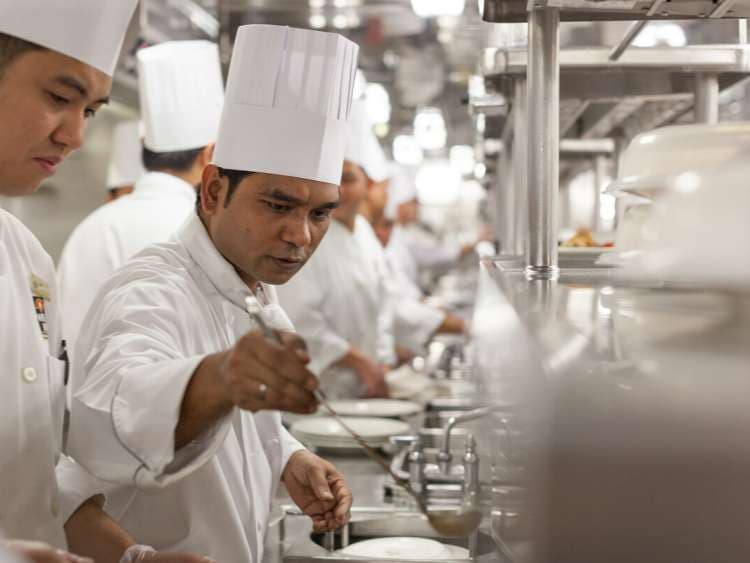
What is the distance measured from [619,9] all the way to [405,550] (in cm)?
102

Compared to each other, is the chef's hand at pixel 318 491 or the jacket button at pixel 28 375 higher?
the jacket button at pixel 28 375

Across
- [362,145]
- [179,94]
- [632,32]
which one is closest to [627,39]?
[632,32]

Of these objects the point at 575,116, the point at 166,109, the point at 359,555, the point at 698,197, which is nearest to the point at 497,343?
the point at 698,197

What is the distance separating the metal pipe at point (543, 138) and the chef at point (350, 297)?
211cm

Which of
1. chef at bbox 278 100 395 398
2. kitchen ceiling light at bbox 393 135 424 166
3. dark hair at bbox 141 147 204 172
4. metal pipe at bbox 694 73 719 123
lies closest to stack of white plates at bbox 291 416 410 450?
chef at bbox 278 100 395 398

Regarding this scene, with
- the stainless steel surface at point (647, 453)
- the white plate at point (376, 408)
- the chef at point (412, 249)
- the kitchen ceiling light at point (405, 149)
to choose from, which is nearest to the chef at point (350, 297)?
the white plate at point (376, 408)

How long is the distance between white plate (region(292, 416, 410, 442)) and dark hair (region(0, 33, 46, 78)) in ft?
5.00

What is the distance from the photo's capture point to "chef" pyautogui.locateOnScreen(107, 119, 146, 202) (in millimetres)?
3789

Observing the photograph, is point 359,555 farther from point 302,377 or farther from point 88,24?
point 88,24

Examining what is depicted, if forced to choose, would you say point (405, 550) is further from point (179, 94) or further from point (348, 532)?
point (179, 94)

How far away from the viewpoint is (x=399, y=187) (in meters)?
7.62

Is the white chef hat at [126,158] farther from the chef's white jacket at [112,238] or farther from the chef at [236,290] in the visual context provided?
the chef at [236,290]

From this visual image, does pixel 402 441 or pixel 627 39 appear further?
pixel 402 441

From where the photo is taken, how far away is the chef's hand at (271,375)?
824 mm
